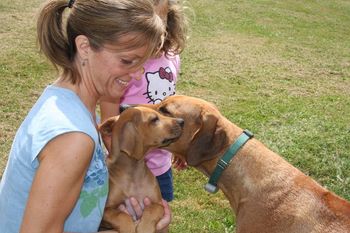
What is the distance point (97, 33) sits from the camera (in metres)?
2.46

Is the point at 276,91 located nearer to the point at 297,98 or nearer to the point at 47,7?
the point at 297,98

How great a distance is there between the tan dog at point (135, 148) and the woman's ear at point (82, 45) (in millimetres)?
1059

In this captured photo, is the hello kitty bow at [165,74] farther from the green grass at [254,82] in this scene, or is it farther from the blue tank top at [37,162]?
the blue tank top at [37,162]

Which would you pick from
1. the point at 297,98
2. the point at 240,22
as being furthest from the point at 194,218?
the point at 240,22

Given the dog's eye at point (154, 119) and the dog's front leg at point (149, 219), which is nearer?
the dog's front leg at point (149, 219)

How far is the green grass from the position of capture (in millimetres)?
5859

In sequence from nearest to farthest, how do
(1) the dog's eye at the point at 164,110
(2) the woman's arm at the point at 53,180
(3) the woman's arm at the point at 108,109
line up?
(2) the woman's arm at the point at 53,180 → (1) the dog's eye at the point at 164,110 → (3) the woman's arm at the point at 108,109

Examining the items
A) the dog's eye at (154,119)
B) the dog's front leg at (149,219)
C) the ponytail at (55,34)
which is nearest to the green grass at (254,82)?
the ponytail at (55,34)

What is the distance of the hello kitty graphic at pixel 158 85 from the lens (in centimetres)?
407

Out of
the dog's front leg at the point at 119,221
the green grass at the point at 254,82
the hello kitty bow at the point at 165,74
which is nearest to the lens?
the dog's front leg at the point at 119,221

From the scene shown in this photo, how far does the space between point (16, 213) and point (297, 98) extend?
23.1ft

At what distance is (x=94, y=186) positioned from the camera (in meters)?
2.61

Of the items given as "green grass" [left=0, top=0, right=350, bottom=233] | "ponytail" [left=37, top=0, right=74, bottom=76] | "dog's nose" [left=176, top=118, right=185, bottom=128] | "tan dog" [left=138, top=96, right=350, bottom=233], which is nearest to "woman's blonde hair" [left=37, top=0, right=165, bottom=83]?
"ponytail" [left=37, top=0, right=74, bottom=76]

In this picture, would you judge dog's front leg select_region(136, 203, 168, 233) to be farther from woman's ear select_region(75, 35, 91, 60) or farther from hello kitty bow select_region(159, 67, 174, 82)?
woman's ear select_region(75, 35, 91, 60)
